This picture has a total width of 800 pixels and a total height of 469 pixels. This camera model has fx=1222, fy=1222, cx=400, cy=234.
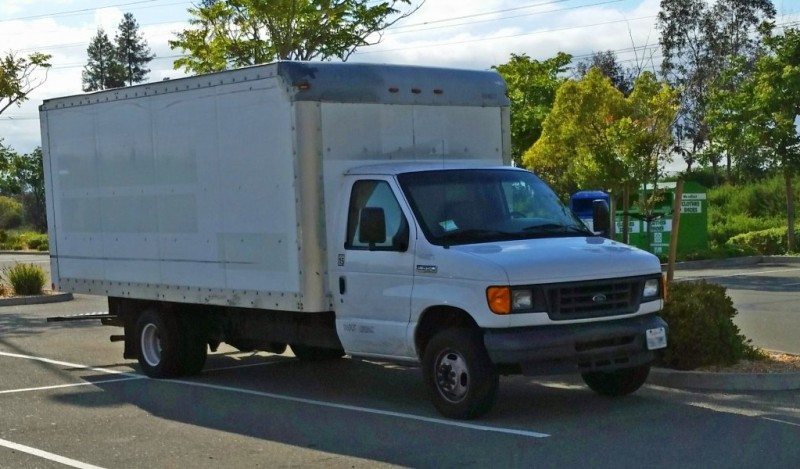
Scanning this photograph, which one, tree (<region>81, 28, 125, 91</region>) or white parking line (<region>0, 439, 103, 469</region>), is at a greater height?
tree (<region>81, 28, 125, 91</region>)

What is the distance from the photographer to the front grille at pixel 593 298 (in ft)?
31.9

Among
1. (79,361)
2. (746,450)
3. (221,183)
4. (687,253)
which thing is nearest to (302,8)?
(687,253)

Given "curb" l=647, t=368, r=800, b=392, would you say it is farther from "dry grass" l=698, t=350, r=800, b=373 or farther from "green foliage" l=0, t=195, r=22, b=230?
"green foliage" l=0, t=195, r=22, b=230

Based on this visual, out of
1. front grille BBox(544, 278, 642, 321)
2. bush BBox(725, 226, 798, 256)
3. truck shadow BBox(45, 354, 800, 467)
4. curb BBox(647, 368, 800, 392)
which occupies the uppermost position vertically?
front grille BBox(544, 278, 642, 321)

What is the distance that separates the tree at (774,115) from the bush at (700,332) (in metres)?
20.4

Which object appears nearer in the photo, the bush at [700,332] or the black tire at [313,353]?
the bush at [700,332]

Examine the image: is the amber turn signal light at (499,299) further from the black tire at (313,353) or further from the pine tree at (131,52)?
the pine tree at (131,52)

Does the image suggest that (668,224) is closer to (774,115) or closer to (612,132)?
(612,132)

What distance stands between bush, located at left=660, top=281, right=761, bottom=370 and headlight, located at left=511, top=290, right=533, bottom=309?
2.43m

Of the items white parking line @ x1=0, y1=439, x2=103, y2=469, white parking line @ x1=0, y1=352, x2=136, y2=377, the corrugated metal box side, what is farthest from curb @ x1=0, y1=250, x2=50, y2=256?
white parking line @ x1=0, y1=439, x2=103, y2=469

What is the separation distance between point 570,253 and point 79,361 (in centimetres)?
749

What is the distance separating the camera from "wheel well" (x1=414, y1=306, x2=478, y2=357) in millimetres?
10145

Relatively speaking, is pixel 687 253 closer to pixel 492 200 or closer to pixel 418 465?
pixel 492 200

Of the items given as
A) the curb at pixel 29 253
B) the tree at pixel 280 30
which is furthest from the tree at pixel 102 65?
the tree at pixel 280 30
